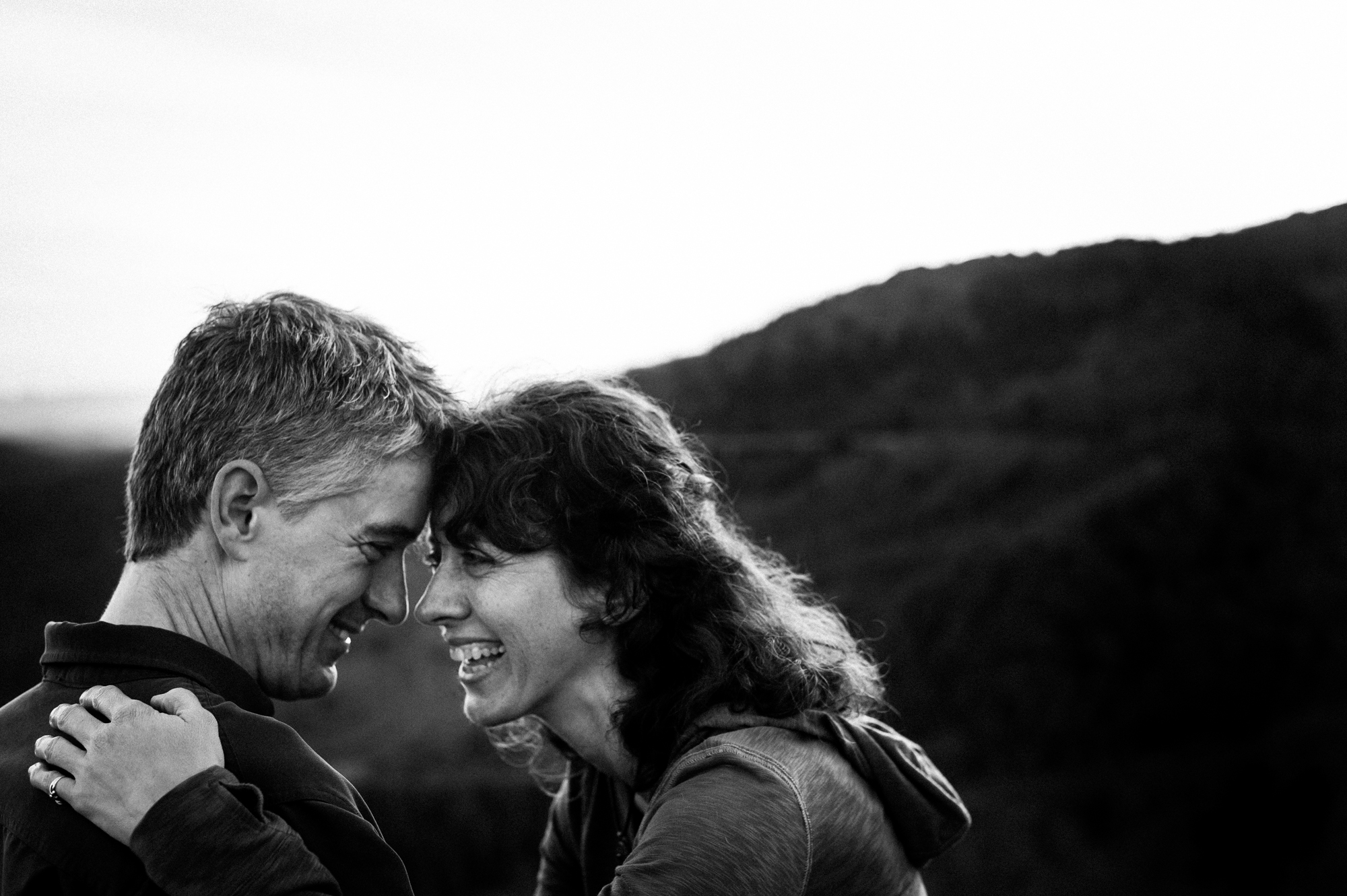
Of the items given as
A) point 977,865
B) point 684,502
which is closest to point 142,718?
point 684,502

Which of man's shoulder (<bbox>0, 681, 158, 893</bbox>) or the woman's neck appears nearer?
man's shoulder (<bbox>0, 681, 158, 893</bbox>)

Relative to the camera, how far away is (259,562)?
179cm

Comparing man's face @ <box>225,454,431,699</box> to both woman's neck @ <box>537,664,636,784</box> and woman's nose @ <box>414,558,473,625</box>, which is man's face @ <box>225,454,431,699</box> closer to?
woman's nose @ <box>414,558,473,625</box>

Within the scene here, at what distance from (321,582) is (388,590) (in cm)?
17

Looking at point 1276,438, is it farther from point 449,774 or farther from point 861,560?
point 449,774

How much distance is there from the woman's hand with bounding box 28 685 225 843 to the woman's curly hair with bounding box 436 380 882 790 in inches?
28.2

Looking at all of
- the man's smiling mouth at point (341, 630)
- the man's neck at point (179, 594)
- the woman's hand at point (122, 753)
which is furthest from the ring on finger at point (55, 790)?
the man's smiling mouth at point (341, 630)

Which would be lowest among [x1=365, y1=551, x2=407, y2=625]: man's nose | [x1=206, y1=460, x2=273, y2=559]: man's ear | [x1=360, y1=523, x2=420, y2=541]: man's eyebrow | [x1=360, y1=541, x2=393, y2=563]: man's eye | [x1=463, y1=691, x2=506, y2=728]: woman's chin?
[x1=463, y1=691, x2=506, y2=728]: woman's chin

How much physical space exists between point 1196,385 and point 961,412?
36.8 inches

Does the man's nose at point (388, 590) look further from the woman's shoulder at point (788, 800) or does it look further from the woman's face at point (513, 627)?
the woman's shoulder at point (788, 800)

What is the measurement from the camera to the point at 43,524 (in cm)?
371

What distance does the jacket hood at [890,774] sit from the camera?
196cm

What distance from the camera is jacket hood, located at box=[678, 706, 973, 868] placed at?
1958 mm

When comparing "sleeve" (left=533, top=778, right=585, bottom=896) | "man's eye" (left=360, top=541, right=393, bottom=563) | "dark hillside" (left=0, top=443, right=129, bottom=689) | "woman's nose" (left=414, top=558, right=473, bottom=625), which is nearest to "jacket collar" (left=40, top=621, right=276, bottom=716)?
"man's eye" (left=360, top=541, right=393, bottom=563)
